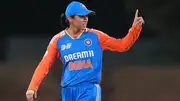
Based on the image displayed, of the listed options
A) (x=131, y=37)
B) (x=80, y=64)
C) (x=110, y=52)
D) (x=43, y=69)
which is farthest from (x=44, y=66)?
(x=110, y=52)

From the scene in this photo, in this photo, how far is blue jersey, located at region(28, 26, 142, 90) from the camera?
6.47 metres

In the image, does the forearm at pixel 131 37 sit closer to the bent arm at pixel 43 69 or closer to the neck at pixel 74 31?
the neck at pixel 74 31

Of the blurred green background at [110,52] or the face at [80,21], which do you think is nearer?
the face at [80,21]

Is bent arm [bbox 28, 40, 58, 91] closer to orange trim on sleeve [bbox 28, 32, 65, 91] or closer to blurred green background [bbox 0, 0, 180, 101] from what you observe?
orange trim on sleeve [bbox 28, 32, 65, 91]

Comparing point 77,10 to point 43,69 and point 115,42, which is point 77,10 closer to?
point 115,42

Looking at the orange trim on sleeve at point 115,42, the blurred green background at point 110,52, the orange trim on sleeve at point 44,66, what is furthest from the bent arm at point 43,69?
the blurred green background at point 110,52

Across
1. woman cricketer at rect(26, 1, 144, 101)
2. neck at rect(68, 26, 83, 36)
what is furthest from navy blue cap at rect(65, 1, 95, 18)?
neck at rect(68, 26, 83, 36)

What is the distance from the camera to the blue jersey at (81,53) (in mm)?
6473

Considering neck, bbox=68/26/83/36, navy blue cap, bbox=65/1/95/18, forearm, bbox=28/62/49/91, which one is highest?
navy blue cap, bbox=65/1/95/18

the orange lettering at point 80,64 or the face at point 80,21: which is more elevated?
the face at point 80,21

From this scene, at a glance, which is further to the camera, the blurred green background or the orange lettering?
the blurred green background

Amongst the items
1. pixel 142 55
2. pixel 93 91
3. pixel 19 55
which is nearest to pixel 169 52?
pixel 142 55

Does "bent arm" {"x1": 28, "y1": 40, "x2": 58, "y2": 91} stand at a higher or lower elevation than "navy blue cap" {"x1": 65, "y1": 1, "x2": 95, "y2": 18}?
lower

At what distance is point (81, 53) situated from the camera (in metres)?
6.49
